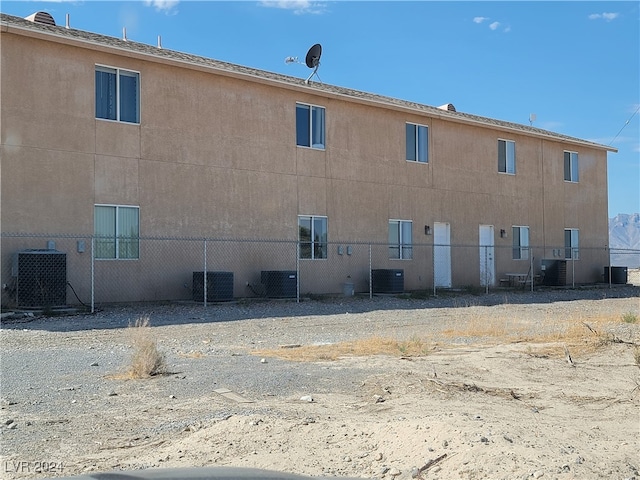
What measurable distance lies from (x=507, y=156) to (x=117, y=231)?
17.3m

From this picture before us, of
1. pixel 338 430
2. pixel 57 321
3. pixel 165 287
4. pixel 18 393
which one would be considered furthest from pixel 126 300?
pixel 338 430

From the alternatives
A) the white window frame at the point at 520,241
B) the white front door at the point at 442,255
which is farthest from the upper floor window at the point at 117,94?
the white window frame at the point at 520,241

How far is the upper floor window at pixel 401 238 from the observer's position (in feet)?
80.3

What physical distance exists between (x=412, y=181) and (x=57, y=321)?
552 inches

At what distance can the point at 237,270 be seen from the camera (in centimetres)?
2036

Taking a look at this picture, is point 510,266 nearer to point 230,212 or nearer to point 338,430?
point 230,212

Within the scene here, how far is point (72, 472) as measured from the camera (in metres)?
5.36

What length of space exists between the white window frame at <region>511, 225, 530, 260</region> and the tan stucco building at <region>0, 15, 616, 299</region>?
0.24 ft

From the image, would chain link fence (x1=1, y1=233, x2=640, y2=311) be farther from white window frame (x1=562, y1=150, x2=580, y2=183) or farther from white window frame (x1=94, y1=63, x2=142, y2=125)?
white window frame (x1=562, y1=150, x2=580, y2=183)

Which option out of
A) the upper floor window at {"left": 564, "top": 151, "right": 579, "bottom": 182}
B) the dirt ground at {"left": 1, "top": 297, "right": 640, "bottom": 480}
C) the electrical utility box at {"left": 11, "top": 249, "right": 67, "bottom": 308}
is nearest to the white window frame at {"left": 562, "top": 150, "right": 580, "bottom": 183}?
the upper floor window at {"left": 564, "top": 151, "right": 579, "bottom": 182}

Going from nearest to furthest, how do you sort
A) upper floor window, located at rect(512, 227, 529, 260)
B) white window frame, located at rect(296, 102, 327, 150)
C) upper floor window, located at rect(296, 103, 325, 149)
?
1. upper floor window, located at rect(296, 103, 325, 149)
2. white window frame, located at rect(296, 102, 327, 150)
3. upper floor window, located at rect(512, 227, 529, 260)

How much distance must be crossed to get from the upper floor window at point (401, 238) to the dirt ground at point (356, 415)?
12150 mm

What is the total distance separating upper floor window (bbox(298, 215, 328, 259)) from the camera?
867 inches

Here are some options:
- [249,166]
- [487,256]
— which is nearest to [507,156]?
[487,256]
